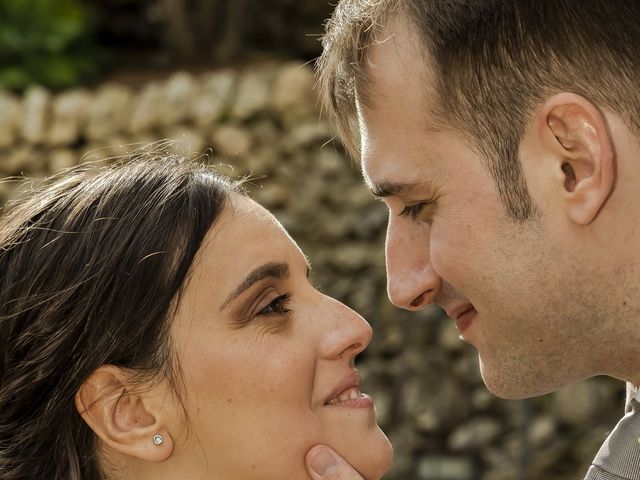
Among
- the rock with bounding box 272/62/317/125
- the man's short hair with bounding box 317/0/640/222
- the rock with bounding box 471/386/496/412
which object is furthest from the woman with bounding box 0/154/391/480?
the rock with bounding box 272/62/317/125

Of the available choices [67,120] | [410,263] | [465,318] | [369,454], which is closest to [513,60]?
[410,263]

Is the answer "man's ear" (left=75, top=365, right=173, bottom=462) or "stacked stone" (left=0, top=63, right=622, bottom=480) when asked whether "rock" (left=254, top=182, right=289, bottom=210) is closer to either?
"stacked stone" (left=0, top=63, right=622, bottom=480)

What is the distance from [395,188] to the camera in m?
3.04

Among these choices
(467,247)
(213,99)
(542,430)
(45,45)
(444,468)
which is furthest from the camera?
(45,45)

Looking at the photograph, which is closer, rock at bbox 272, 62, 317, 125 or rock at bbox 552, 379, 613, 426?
rock at bbox 552, 379, 613, 426

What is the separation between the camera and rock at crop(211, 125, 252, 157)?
9.85 meters

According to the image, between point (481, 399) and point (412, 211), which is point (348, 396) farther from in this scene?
point (481, 399)

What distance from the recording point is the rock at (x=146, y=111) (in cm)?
1020

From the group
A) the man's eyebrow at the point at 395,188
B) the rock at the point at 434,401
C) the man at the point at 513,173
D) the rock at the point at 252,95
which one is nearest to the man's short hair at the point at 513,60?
the man at the point at 513,173

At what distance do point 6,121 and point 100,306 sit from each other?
785cm

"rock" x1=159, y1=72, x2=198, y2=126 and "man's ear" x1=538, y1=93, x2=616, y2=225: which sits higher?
"man's ear" x1=538, y1=93, x2=616, y2=225

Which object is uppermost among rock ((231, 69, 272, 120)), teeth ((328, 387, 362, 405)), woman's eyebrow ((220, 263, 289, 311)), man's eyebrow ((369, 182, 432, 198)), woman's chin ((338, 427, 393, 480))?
man's eyebrow ((369, 182, 432, 198))

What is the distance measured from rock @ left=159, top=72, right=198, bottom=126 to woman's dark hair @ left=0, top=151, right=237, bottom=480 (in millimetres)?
6944

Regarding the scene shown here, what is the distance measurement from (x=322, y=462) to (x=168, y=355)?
48 cm
